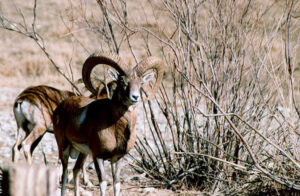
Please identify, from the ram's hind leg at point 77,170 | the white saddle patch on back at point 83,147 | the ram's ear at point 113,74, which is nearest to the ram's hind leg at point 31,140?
the ram's hind leg at point 77,170

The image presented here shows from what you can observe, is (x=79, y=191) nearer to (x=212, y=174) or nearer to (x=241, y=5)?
(x=212, y=174)

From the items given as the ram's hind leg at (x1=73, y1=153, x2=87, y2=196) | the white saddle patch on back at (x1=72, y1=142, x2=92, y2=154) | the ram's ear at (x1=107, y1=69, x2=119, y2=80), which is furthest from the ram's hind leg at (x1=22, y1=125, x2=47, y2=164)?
the ram's ear at (x1=107, y1=69, x2=119, y2=80)

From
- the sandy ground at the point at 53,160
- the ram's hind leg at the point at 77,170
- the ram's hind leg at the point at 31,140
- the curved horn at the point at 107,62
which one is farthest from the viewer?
the ram's hind leg at the point at 31,140

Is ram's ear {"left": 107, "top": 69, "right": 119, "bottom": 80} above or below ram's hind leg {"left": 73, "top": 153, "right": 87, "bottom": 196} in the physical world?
above

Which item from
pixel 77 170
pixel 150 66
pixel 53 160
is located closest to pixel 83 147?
pixel 77 170

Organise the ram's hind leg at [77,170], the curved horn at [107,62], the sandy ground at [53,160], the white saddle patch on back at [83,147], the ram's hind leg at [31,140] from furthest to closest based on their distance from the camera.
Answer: the ram's hind leg at [31,140], the sandy ground at [53,160], the ram's hind leg at [77,170], the white saddle patch on back at [83,147], the curved horn at [107,62]

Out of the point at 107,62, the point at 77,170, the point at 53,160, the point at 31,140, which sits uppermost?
the point at 107,62

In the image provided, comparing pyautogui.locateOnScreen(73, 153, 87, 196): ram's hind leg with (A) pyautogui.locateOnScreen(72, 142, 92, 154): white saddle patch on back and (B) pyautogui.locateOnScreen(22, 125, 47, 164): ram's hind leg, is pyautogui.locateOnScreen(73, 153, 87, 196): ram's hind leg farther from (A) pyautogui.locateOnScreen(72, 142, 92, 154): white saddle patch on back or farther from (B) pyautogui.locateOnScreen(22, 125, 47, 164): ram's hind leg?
(B) pyautogui.locateOnScreen(22, 125, 47, 164): ram's hind leg

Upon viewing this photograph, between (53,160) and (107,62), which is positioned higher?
(107,62)

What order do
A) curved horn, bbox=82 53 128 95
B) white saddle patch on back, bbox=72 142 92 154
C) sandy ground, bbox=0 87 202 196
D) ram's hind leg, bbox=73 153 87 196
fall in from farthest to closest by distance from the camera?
1. sandy ground, bbox=0 87 202 196
2. ram's hind leg, bbox=73 153 87 196
3. white saddle patch on back, bbox=72 142 92 154
4. curved horn, bbox=82 53 128 95

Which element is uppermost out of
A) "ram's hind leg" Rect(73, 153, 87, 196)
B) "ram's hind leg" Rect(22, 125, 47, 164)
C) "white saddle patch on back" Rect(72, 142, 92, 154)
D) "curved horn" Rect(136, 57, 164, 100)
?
"curved horn" Rect(136, 57, 164, 100)

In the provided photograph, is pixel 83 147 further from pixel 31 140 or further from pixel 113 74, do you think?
pixel 31 140

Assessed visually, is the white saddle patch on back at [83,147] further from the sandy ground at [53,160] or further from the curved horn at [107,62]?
the sandy ground at [53,160]

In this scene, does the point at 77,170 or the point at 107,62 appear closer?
the point at 107,62
